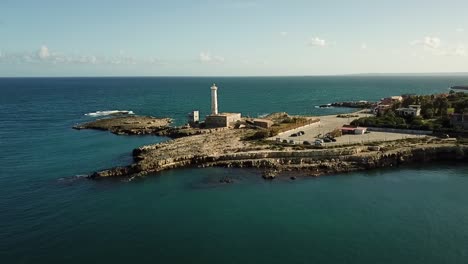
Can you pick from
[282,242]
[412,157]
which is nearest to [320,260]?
[282,242]

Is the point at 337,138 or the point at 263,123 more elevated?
the point at 263,123

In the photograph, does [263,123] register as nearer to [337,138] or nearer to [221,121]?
[221,121]

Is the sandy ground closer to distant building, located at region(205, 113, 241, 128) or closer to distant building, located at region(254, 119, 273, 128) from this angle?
distant building, located at region(254, 119, 273, 128)

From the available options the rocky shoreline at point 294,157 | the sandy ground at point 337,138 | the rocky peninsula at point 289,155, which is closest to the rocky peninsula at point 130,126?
the rocky peninsula at point 289,155

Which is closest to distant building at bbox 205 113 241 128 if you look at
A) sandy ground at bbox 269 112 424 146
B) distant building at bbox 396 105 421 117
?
sandy ground at bbox 269 112 424 146

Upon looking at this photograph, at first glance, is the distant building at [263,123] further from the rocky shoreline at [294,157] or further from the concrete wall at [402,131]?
the concrete wall at [402,131]

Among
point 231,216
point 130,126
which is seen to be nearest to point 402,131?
point 231,216

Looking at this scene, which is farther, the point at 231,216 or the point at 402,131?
the point at 402,131
